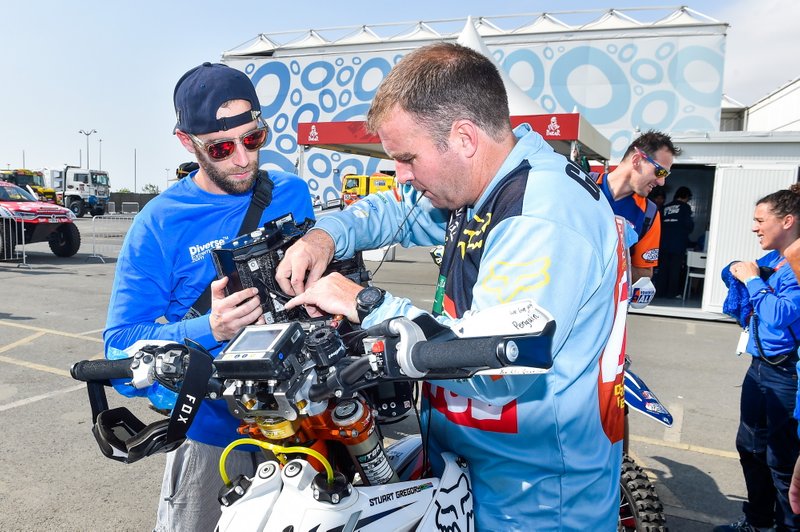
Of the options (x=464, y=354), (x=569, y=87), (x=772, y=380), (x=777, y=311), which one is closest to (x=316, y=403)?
(x=464, y=354)

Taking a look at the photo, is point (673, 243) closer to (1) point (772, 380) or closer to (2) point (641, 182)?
(2) point (641, 182)

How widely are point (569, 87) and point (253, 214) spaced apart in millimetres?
22553

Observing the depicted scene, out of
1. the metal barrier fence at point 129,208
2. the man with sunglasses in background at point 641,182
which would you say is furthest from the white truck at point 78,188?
the man with sunglasses in background at point 641,182

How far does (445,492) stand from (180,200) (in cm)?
140

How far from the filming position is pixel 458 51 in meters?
1.51

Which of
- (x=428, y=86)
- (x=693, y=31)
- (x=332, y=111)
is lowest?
(x=428, y=86)

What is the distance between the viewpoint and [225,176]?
83.3 inches

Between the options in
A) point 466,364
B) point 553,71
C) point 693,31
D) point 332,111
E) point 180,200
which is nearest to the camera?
point 466,364

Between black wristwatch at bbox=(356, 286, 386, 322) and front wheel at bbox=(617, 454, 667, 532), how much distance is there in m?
2.15

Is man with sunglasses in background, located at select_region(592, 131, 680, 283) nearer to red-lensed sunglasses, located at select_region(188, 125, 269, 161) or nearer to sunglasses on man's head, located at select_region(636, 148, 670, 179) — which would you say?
sunglasses on man's head, located at select_region(636, 148, 670, 179)

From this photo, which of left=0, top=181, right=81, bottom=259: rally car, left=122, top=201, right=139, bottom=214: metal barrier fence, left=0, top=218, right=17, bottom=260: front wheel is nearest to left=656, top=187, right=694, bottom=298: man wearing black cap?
left=0, top=181, right=81, bottom=259: rally car

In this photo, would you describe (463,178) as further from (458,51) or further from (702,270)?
(702,270)

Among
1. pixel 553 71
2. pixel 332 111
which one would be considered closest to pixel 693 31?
pixel 553 71

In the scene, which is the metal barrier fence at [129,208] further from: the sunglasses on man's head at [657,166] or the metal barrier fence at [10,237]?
the sunglasses on man's head at [657,166]
